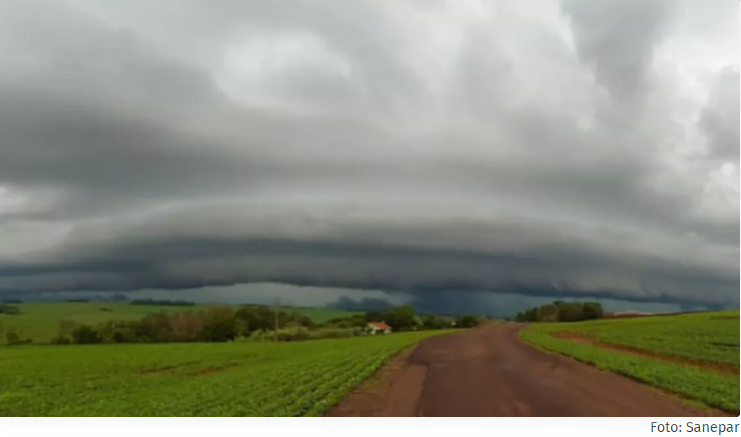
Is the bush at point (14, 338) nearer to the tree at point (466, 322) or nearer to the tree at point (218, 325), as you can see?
the tree at point (218, 325)

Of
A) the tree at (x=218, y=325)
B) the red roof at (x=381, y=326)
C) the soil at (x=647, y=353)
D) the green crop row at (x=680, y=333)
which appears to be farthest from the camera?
the red roof at (x=381, y=326)

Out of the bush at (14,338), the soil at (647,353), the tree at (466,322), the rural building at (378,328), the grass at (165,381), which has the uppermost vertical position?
the tree at (466,322)

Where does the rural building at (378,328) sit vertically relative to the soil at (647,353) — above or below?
above

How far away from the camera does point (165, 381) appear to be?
41.6 ft

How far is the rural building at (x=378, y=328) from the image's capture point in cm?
2031

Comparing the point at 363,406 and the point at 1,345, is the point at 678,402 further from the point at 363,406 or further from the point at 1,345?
the point at 1,345

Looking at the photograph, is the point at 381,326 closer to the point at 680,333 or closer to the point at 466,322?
the point at 466,322

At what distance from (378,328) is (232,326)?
6.47m

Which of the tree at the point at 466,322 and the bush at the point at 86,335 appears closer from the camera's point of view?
the bush at the point at 86,335

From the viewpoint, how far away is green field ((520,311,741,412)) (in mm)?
12414

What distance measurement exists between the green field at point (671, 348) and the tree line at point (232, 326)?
5.15m

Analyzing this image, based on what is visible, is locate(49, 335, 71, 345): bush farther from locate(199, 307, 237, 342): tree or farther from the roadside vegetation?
locate(199, 307, 237, 342): tree

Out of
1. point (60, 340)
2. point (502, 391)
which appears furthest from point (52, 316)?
point (502, 391)

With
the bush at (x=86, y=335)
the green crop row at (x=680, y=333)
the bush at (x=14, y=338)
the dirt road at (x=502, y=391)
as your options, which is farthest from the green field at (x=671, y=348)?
the bush at (x=14, y=338)
